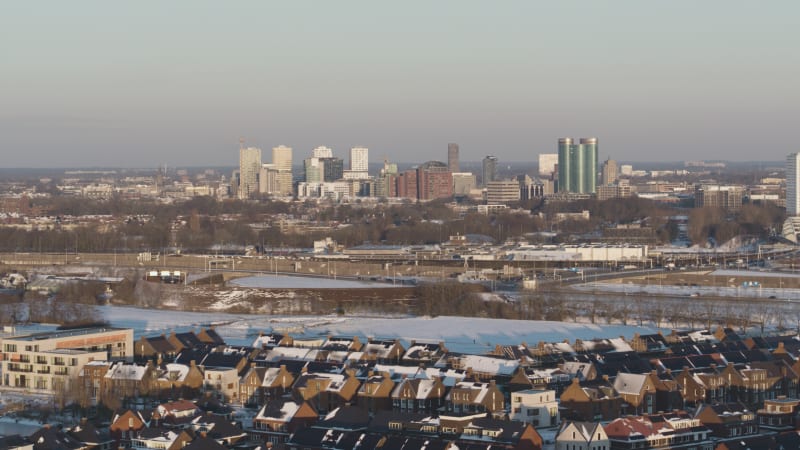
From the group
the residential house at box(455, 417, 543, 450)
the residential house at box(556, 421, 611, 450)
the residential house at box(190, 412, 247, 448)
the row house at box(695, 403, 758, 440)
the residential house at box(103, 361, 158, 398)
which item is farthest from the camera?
the residential house at box(103, 361, 158, 398)

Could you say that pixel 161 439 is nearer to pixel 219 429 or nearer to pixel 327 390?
pixel 219 429

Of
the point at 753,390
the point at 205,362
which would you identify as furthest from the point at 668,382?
the point at 205,362

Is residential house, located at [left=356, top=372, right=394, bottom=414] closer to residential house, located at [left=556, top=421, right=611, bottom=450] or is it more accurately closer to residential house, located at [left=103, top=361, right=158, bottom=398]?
residential house, located at [left=103, top=361, right=158, bottom=398]

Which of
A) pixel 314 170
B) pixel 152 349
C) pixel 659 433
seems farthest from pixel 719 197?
pixel 659 433

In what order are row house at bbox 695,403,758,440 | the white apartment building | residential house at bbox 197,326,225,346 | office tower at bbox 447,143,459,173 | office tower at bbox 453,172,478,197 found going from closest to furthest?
row house at bbox 695,403,758,440
the white apartment building
residential house at bbox 197,326,225,346
office tower at bbox 453,172,478,197
office tower at bbox 447,143,459,173

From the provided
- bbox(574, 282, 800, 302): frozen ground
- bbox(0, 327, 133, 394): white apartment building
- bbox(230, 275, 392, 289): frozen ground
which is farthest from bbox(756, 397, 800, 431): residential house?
bbox(230, 275, 392, 289): frozen ground

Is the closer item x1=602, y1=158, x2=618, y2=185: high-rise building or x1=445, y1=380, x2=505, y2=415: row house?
x1=445, y1=380, x2=505, y2=415: row house

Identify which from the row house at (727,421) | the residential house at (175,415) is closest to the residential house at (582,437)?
the row house at (727,421)
